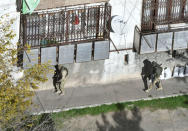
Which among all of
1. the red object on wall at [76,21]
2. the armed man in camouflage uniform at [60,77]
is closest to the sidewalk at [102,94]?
the armed man in camouflage uniform at [60,77]

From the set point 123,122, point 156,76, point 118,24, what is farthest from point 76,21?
point 123,122

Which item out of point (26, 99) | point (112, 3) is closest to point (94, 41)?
point (112, 3)

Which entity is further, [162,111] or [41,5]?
[162,111]

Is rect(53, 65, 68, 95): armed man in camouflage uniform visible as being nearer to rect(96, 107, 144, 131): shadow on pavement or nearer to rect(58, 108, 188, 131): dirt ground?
rect(58, 108, 188, 131): dirt ground

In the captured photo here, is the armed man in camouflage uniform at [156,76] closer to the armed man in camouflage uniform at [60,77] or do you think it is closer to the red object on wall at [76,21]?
the armed man in camouflage uniform at [60,77]

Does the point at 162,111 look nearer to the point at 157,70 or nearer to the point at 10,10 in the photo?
the point at 157,70

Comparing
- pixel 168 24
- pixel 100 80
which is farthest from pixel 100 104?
pixel 168 24

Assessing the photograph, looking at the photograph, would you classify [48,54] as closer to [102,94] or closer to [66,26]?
[66,26]

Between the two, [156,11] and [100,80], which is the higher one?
[156,11]

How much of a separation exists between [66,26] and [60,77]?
277cm

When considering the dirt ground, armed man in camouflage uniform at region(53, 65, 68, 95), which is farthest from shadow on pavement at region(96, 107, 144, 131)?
armed man in camouflage uniform at region(53, 65, 68, 95)

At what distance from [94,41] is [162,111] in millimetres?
4972

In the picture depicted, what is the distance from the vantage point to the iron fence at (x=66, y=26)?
38.1 metres

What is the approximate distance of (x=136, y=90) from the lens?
135ft
